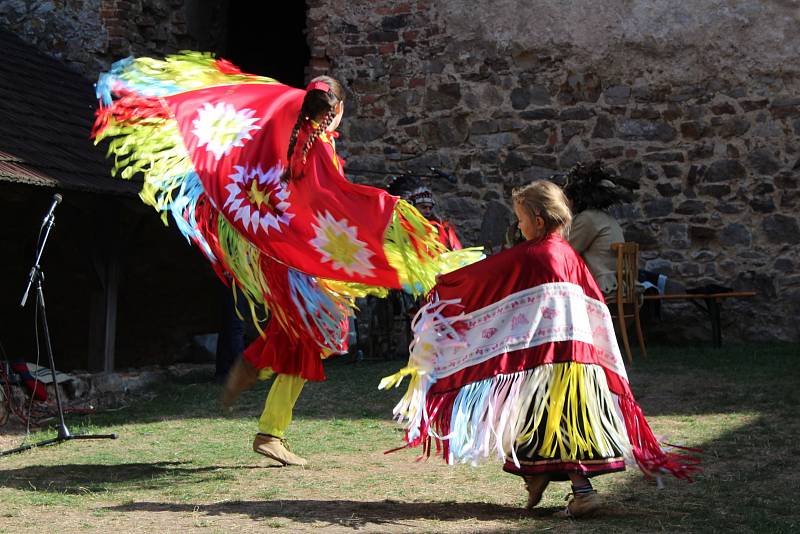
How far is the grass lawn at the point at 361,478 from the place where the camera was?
431 centimetres

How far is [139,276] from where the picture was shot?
1288 centimetres

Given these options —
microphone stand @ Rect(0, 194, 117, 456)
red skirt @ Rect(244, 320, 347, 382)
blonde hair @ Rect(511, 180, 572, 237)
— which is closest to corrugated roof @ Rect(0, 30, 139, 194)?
microphone stand @ Rect(0, 194, 117, 456)

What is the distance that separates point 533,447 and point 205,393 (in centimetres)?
544

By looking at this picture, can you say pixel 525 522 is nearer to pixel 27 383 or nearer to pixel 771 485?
pixel 771 485

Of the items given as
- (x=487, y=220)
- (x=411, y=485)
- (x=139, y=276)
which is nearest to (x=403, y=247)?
(x=411, y=485)

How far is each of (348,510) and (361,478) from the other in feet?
2.73

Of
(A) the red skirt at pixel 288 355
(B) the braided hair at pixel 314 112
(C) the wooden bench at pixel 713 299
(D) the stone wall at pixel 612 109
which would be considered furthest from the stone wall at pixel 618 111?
(B) the braided hair at pixel 314 112

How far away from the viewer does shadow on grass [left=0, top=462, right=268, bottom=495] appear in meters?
5.33

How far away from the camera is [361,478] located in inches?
212

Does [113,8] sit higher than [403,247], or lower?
higher

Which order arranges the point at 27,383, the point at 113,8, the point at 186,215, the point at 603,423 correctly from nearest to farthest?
1. the point at 603,423
2. the point at 186,215
3. the point at 27,383
4. the point at 113,8

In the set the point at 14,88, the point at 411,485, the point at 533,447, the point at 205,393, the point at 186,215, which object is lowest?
the point at 205,393

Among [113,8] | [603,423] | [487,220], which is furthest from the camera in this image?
Answer: [113,8]

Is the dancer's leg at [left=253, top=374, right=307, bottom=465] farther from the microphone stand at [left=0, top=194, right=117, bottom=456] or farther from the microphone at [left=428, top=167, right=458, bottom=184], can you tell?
the microphone at [left=428, top=167, right=458, bottom=184]
